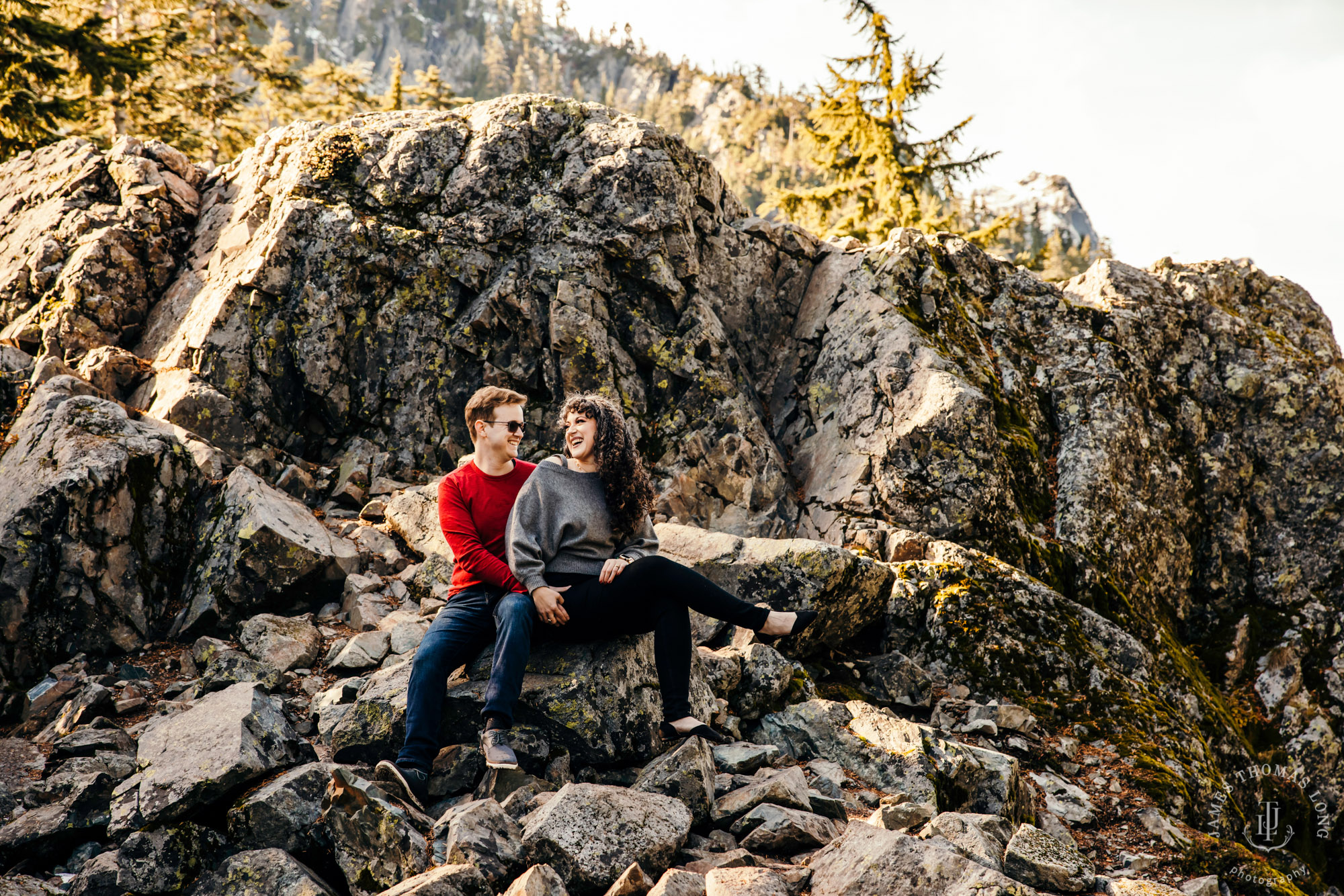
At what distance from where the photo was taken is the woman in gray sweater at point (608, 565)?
19.9ft

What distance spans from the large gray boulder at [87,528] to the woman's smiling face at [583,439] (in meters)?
4.99

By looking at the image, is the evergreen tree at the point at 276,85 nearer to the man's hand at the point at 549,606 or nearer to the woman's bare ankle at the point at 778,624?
the man's hand at the point at 549,606

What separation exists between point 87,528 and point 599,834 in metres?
6.56

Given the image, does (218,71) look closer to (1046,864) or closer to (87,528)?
(87,528)

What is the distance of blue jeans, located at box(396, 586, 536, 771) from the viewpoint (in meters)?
5.46

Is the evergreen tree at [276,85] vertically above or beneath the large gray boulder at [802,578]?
above

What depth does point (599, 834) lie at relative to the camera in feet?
14.8

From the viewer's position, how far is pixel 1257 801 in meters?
9.32

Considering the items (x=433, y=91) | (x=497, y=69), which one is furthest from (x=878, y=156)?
(x=497, y=69)

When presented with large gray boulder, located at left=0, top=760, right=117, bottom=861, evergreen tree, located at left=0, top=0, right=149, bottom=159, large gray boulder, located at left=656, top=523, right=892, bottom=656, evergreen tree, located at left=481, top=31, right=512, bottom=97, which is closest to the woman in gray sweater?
large gray boulder, located at left=656, top=523, right=892, bottom=656

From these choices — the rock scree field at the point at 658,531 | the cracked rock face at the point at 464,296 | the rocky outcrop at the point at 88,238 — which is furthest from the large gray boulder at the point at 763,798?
the rocky outcrop at the point at 88,238

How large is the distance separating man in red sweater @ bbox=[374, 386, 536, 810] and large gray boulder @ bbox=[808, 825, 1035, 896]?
2.35 m

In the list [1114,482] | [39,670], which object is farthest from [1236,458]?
[39,670]

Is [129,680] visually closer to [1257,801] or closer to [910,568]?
[910,568]
